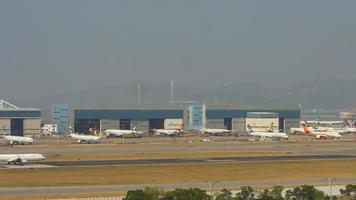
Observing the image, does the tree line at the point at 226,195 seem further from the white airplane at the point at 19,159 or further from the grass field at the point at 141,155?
the grass field at the point at 141,155

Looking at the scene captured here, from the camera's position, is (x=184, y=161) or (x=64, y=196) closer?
(x=64, y=196)

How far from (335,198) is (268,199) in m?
9.81

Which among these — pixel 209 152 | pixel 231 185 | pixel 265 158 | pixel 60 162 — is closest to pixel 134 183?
pixel 231 185

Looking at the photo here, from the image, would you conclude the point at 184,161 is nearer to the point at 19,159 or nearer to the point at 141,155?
the point at 141,155

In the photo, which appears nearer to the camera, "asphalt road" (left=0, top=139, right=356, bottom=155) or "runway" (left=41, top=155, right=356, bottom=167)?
"runway" (left=41, top=155, right=356, bottom=167)

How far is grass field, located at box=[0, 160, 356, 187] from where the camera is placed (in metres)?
79.4

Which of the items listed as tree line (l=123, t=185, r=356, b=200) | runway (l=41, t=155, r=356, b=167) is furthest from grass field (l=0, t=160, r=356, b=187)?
tree line (l=123, t=185, r=356, b=200)

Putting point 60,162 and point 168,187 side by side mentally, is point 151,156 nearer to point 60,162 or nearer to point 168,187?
point 60,162

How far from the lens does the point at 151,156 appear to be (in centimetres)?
12100

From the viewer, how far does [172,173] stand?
88500 millimetres

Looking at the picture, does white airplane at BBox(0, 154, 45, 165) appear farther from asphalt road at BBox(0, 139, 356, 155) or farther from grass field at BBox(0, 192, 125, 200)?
grass field at BBox(0, 192, 125, 200)

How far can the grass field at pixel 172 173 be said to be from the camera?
79394 mm

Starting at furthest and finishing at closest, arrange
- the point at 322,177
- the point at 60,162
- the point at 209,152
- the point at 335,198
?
the point at 209,152 → the point at 60,162 → the point at 322,177 → the point at 335,198

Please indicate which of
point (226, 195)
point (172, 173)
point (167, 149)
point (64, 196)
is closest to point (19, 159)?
point (172, 173)
